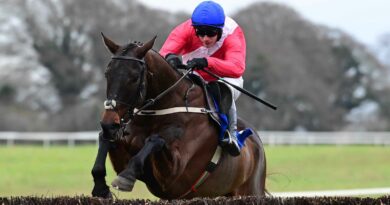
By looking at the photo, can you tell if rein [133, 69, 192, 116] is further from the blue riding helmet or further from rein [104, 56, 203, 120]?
the blue riding helmet

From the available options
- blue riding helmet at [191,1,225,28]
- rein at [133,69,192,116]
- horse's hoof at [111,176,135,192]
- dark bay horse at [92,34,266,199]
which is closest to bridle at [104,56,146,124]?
dark bay horse at [92,34,266,199]

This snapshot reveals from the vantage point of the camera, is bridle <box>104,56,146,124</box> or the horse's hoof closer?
bridle <box>104,56,146,124</box>

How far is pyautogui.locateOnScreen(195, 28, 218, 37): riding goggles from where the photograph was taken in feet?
24.2

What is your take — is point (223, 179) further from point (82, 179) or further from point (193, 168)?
point (82, 179)

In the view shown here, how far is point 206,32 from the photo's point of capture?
24.3 feet

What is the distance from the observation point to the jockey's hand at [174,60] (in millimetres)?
7232

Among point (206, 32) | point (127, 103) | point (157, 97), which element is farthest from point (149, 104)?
point (206, 32)

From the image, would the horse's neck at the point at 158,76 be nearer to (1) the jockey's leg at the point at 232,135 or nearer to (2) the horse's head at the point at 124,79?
(2) the horse's head at the point at 124,79

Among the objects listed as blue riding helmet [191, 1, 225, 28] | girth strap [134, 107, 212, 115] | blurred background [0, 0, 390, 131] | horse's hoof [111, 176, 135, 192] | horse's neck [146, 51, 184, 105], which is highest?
blue riding helmet [191, 1, 225, 28]

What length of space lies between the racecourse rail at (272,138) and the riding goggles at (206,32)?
2838 cm

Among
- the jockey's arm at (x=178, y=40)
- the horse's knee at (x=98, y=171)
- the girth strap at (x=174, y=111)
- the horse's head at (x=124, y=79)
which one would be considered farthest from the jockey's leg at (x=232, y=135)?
the horse's knee at (x=98, y=171)

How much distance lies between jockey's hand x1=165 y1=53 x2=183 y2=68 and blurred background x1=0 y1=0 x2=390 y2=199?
19.9 meters

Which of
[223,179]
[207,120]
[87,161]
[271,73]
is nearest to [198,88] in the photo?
[207,120]

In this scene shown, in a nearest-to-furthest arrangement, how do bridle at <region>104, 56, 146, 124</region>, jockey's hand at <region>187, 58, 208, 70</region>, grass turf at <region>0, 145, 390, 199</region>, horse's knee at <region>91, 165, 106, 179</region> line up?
1. bridle at <region>104, 56, 146, 124</region>
2. horse's knee at <region>91, 165, 106, 179</region>
3. jockey's hand at <region>187, 58, 208, 70</region>
4. grass turf at <region>0, 145, 390, 199</region>
